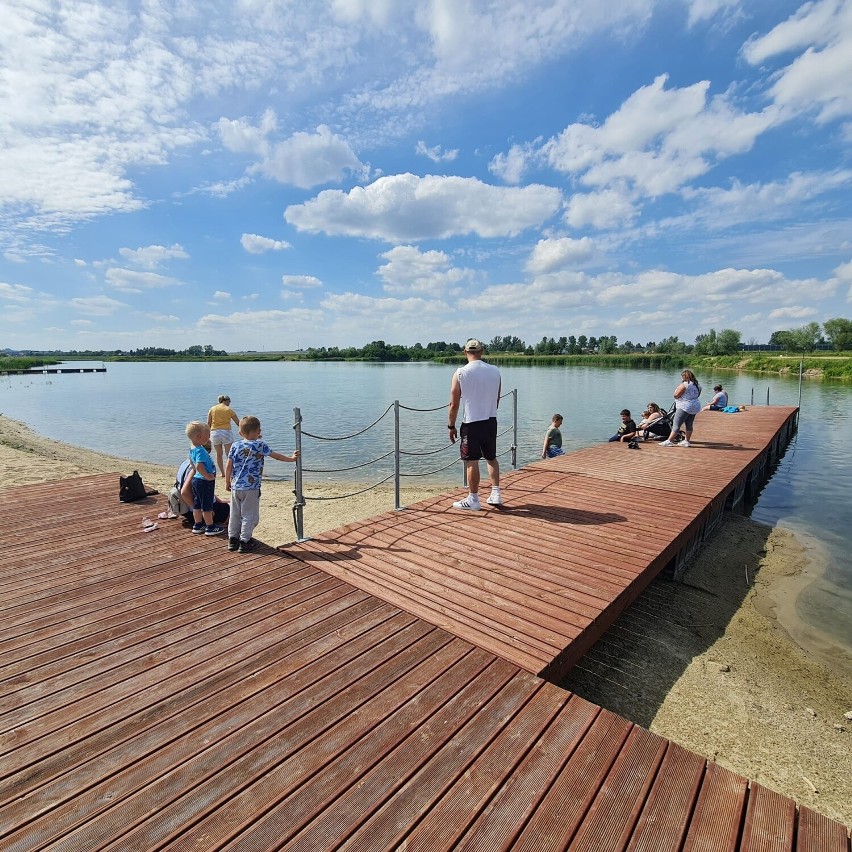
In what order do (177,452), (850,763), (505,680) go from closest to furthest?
(505,680) → (850,763) → (177,452)

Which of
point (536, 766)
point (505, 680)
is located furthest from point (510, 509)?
point (536, 766)

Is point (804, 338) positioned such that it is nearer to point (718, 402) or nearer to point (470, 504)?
point (718, 402)

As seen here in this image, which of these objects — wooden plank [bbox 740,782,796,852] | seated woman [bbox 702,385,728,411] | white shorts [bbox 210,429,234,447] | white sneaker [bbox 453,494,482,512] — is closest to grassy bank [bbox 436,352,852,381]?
seated woman [bbox 702,385,728,411]

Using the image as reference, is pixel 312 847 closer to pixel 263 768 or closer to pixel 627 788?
pixel 263 768

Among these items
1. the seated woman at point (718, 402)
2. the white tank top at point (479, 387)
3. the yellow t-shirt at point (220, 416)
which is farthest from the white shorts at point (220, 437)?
the seated woman at point (718, 402)

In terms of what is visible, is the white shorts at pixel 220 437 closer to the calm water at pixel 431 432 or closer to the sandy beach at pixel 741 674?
the calm water at pixel 431 432

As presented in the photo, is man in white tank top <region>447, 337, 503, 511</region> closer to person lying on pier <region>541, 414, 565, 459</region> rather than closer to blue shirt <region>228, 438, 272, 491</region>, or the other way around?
blue shirt <region>228, 438, 272, 491</region>

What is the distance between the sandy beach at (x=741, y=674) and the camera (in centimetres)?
337

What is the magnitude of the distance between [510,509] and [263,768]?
429 cm

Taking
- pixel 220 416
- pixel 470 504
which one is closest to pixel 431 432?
pixel 220 416

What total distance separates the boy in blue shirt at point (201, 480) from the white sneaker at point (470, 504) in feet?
9.07

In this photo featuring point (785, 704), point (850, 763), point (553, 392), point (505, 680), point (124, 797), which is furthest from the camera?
point (553, 392)

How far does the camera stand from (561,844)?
187 cm

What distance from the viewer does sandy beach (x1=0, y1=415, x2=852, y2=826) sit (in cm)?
337
